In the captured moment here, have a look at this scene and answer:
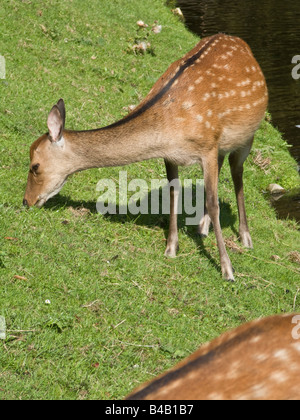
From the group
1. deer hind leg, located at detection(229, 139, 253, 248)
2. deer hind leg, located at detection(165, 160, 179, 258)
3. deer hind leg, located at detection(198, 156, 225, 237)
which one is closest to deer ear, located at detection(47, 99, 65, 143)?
deer hind leg, located at detection(165, 160, 179, 258)

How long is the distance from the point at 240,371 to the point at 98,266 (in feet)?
10.9

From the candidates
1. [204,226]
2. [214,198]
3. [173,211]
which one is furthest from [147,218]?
[214,198]

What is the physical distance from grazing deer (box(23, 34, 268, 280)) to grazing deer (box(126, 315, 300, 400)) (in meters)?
3.57

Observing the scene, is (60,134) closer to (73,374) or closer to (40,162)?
(40,162)

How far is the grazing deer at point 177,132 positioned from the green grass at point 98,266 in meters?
0.39

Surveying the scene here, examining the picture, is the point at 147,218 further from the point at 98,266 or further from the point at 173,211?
the point at 98,266

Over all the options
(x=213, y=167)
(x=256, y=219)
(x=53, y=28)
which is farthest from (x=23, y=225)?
(x=53, y=28)

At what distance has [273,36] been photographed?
1545cm

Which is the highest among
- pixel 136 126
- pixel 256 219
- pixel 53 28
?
pixel 136 126

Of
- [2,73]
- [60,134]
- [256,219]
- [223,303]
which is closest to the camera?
[223,303]

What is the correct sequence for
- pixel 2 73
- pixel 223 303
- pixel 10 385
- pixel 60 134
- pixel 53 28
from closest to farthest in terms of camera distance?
pixel 10 385 → pixel 223 303 → pixel 60 134 → pixel 2 73 → pixel 53 28

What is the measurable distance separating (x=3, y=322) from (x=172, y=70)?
9.68 feet

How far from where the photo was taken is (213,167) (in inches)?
241

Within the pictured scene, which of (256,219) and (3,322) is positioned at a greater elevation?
(3,322)
